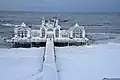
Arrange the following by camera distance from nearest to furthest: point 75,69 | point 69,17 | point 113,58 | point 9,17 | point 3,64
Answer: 1. point 75,69
2. point 3,64
3. point 113,58
4. point 9,17
5. point 69,17

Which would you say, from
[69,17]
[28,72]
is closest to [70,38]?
[28,72]

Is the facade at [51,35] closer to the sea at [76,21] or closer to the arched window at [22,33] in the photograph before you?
the arched window at [22,33]

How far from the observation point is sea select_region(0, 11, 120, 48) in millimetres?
5758

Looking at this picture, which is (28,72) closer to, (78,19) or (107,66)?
(107,66)

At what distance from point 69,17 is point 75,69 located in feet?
26.9

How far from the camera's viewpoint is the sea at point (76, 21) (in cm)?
576

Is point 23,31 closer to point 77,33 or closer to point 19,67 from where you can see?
point 77,33

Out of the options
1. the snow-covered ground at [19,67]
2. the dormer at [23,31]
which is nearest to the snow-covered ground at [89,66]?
the snow-covered ground at [19,67]

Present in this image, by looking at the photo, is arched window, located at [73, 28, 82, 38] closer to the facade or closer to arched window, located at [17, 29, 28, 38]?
the facade

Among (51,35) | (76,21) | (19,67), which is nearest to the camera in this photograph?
(19,67)

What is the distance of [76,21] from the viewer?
9977mm

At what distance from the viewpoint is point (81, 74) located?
201cm

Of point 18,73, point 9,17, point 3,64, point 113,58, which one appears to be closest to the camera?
point 18,73

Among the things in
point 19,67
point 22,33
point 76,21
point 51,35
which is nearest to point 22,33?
point 22,33
